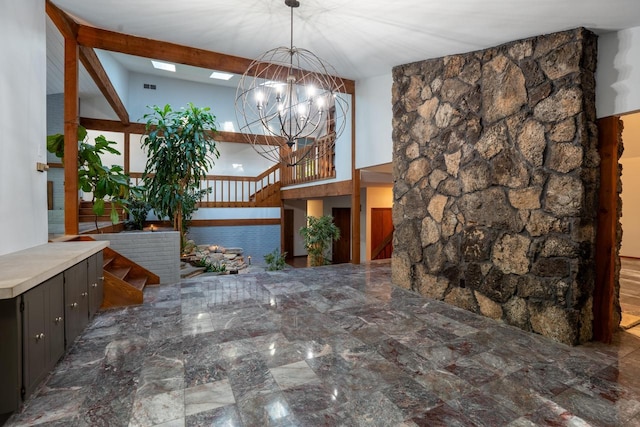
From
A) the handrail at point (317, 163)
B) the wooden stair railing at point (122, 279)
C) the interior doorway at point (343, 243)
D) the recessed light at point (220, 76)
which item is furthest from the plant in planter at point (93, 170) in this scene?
the recessed light at point (220, 76)

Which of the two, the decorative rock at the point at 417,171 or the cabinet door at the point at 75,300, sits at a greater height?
the decorative rock at the point at 417,171

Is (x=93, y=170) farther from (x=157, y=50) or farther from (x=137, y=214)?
(x=137, y=214)

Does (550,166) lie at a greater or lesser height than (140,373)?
greater

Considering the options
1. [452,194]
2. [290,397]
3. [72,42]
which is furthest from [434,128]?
[72,42]

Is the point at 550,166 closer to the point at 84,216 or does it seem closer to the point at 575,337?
the point at 575,337

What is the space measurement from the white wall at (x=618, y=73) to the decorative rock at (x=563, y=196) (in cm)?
62

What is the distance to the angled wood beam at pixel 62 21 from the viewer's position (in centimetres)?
319

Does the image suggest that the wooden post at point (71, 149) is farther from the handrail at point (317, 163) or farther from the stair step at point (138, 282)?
the handrail at point (317, 163)

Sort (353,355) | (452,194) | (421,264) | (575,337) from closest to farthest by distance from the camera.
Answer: (353,355) < (575,337) < (452,194) < (421,264)

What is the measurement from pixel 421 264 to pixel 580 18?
2767mm

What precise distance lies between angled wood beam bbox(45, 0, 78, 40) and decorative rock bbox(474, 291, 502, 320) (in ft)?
17.1

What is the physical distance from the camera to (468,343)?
2637mm

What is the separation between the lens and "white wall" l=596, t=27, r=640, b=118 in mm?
2496

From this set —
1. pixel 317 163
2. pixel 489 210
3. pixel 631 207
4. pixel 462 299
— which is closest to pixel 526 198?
pixel 489 210
